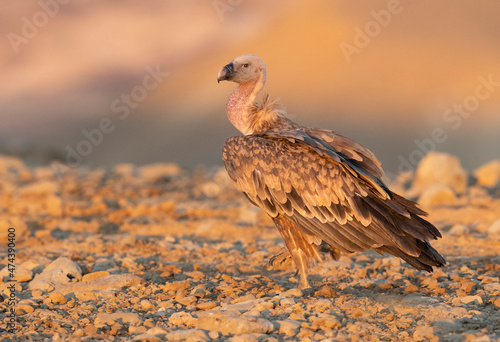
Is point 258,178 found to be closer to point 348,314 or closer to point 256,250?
point 348,314

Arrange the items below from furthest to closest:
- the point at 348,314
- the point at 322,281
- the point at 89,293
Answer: the point at 322,281, the point at 89,293, the point at 348,314

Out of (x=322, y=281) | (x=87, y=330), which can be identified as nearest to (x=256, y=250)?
(x=322, y=281)

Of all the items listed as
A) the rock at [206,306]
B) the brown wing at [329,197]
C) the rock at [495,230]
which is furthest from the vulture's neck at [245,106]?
the rock at [495,230]

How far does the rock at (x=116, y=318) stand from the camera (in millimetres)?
6152

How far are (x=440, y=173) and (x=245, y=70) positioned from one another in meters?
10.4

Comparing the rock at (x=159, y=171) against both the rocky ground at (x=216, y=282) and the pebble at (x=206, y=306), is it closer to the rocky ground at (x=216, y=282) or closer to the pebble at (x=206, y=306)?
the rocky ground at (x=216, y=282)

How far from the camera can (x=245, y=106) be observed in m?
8.26

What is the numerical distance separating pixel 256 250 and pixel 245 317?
416 cm

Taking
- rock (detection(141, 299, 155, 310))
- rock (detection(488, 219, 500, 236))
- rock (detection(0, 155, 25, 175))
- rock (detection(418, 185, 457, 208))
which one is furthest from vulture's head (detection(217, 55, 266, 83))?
rock (detection(0, 155, 25, 175))

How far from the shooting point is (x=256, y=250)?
1015 centimetres

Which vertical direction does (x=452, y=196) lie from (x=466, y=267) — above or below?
above

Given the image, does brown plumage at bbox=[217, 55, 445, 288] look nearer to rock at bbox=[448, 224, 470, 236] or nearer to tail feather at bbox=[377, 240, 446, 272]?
tail feather at bbox=[377, 240, 446, 272]

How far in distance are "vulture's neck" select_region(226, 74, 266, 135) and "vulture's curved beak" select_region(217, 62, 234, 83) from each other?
285 mm

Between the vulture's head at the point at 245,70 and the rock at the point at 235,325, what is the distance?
3.46 metres
